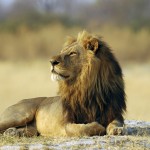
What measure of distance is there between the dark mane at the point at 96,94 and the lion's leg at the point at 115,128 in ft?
0.45

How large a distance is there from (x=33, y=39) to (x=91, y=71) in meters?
14.4

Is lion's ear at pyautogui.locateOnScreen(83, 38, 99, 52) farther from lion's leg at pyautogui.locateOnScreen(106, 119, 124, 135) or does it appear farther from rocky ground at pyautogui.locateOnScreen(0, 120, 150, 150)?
rocky ground at pyautogui.locateOnScreen(0, 120, 150, 150)

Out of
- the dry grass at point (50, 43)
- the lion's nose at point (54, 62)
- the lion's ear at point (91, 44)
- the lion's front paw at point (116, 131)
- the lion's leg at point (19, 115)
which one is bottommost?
the lion's front paw at point (116, 131)

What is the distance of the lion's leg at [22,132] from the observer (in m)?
6.68

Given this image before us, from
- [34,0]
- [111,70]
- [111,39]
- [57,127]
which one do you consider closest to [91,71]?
[111,70]

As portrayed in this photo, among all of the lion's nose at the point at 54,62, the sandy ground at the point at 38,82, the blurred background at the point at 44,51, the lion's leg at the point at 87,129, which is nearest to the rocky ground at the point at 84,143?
the lion's leg at the point at 87,129

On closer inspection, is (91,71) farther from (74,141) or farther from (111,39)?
(111,39)

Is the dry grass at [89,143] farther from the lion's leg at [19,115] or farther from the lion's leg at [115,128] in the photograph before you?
the lion's leg at [19,115]

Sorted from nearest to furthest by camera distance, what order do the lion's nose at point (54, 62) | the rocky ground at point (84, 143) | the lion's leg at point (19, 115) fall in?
1. the rocky ground at point (84, 143)
2. the lion's nose at point (54, 62)
3. the lion's leg at point (19, 115)

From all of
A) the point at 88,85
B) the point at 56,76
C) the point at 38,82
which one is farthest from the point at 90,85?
the point at 38,82

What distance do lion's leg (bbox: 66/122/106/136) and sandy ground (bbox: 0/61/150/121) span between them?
7.13 meters

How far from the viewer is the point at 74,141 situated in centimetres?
569

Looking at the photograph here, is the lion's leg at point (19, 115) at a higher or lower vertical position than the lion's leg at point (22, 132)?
higher

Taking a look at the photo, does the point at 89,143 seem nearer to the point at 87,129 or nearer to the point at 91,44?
the point at 87,129
